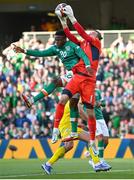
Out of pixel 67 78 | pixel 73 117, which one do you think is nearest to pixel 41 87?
pixel 67 78

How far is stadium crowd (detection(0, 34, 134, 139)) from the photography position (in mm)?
25984

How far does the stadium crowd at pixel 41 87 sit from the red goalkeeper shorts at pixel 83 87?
960 cm

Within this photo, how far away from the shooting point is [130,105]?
26266mm

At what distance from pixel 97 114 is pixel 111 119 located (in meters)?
7.10

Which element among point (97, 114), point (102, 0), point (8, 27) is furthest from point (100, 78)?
point (8, 27)

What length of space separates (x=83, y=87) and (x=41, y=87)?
40.8ft

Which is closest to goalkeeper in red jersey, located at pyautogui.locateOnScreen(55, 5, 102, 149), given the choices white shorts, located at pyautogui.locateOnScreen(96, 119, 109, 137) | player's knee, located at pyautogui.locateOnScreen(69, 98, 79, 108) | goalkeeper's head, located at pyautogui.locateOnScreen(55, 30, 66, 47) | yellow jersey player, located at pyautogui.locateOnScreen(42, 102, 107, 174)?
goalkeeper's head, located at pyautogui.locateOnScreen(55, 30, 66, 47)

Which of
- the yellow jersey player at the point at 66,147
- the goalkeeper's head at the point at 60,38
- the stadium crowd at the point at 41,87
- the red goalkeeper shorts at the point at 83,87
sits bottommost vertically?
the stadium crowd at the point at 41,87

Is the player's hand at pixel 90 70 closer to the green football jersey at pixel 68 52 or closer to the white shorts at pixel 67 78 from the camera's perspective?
the green football jersey at pixel 68 52

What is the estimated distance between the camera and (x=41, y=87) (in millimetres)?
27781

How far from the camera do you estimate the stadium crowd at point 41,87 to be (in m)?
26.0

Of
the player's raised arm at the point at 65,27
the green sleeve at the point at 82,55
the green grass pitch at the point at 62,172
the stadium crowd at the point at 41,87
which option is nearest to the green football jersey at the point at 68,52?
the green sleeve at the point at 82,55

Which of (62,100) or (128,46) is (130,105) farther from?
(62,100)

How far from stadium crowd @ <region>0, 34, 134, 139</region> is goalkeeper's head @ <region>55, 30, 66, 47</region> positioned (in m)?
9.32
